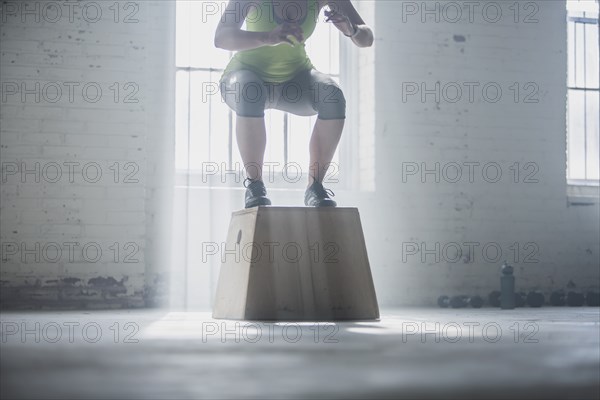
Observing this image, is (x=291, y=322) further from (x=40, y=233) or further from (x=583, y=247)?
(x=583, y=247)

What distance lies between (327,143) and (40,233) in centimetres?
206

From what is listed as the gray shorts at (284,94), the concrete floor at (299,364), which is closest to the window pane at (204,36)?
the gray shorts at (284,94)

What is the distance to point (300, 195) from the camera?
540 cm

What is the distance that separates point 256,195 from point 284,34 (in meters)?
0.61

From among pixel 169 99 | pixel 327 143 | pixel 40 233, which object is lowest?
pixel 40 233

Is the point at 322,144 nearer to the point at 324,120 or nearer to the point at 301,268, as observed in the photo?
the point at 324,120

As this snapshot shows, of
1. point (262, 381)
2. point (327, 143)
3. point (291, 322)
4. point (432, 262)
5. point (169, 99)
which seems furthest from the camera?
point (432, 262)

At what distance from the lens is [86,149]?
4.97 metres

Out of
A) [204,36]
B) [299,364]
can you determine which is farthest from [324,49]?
[299,364]

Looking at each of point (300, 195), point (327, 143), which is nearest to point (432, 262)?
point (300, 195)

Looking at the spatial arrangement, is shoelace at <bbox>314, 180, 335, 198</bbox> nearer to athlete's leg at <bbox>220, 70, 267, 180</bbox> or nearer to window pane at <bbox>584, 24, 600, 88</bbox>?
athlete's leg at <bbox>220, 70, 267, 180</bbox>

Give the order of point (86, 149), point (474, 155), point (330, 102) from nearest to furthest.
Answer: point (330, 102) → point (86, 149) → point (474, 155)

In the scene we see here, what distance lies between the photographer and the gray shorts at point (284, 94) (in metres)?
3.43

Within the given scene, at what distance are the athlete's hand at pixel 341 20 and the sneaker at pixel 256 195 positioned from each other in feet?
2.26
